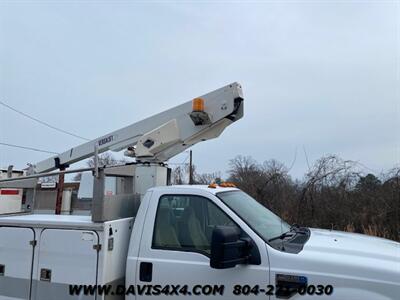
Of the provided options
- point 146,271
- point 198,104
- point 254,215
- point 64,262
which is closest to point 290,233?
point 254,215

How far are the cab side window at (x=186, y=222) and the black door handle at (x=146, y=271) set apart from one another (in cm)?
18

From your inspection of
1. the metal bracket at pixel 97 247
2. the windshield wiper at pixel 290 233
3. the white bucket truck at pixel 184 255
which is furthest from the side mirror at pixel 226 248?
the metal bracket at pixel 97 247

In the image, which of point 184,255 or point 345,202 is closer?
point 184,255

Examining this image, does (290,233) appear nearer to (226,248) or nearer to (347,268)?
A: (347,268)

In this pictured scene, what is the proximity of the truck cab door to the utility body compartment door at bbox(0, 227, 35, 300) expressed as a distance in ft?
3.95

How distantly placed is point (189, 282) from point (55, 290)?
1370mm

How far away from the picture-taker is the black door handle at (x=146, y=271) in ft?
11.6

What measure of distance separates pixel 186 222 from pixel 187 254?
33 centimetres

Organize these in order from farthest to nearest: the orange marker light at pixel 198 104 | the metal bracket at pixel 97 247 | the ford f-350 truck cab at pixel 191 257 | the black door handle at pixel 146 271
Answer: the orange marker light at pixel 198 104 → the metal bracket at pixel 97 247 → the black door handle at pixel 146 271 → the ford f-350 truck cab at pixel 191 257

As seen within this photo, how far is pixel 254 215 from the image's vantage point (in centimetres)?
385

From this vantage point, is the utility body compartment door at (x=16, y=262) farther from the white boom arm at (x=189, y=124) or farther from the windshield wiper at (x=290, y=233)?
the windshield wiper at (x=290, y=233)

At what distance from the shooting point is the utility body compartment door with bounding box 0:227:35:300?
3.91 metres

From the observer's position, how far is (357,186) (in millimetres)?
10984

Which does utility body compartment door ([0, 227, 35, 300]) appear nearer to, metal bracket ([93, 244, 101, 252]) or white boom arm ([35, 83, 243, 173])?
metal bracket ([93, 244, 101, 252])
